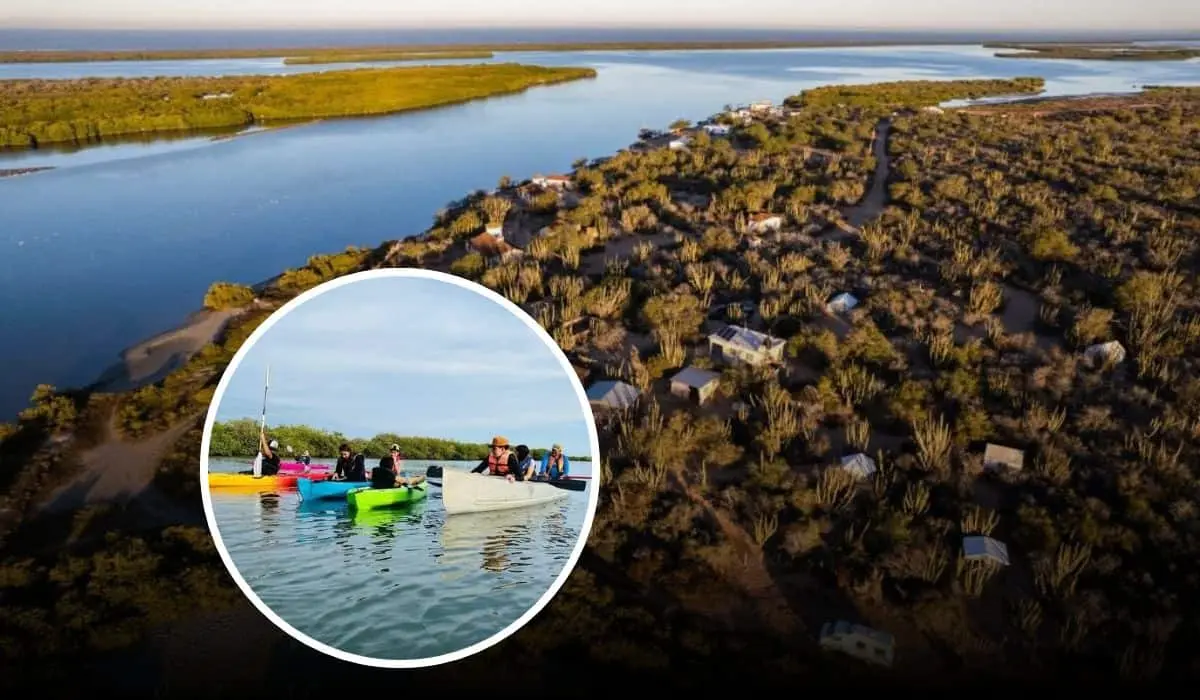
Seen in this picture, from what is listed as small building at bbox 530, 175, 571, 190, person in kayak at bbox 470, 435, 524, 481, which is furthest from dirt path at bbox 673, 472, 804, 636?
small building at bbox 530, 175, 571, 190

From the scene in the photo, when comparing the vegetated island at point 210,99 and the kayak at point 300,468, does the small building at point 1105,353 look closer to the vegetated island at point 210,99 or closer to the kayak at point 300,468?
the kayak at point 300,468

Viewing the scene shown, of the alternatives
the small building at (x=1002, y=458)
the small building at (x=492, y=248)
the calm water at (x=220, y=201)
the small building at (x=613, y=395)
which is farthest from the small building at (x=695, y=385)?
the calm water at (x=220, y=201)

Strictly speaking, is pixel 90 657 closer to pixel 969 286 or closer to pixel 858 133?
pixel 969 286

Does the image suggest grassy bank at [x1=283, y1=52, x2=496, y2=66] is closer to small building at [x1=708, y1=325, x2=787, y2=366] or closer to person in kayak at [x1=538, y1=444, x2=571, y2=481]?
small building at [x1=708, y1=325, x2=787, y2=366]

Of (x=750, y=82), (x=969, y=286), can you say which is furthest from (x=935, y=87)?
(x=969, y=286)

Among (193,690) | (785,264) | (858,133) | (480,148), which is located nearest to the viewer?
(193,690)

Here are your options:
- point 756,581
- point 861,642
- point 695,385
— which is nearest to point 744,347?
point 695,385
